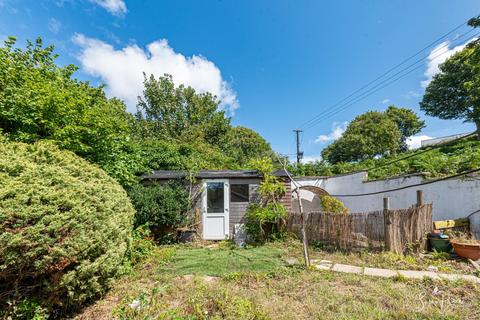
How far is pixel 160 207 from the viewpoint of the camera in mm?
6945

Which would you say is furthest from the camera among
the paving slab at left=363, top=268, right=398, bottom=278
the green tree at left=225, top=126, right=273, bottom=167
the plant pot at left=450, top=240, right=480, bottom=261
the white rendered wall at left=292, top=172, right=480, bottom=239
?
the green tree at left=225, top=126, right=273, bottom=167

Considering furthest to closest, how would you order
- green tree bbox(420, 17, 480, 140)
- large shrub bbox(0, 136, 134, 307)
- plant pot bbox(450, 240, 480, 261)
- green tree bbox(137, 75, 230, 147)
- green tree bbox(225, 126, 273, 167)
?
1. green tree bbox(225, 126, 273, 167)
2. green tree bbox(137, 75, 230, 147)
3. green tree bbox(420, 17, 480, 140)
4. plant pot bbox(450, 240, 480, 261)
5. large shrub bbox(0, 136, 134, 307)

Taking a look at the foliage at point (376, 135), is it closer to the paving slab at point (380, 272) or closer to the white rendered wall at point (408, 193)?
the white rendered wall at point (408, 193)

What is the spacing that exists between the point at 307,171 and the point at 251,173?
26.5 feet

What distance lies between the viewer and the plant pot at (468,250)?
5.12 meters

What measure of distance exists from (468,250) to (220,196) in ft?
22.3

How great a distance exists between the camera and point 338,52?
9414 millimetres

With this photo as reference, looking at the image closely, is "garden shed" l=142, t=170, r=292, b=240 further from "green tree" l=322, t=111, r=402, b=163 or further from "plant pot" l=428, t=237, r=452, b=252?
"green tree" l=322, t=111, r=402, b=163

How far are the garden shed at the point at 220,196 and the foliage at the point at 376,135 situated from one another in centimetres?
1837

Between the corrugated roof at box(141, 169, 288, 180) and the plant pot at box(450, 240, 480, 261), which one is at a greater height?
the corrugated roof at box(141, 169, 288, 180)

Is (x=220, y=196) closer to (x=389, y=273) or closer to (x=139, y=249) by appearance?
(x=139, y=249)

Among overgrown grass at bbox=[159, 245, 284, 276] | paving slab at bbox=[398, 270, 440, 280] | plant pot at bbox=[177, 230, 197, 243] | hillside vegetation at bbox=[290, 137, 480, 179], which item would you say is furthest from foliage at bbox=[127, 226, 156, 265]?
hillside vegetation at bbox=[290, 137, 480, 179]

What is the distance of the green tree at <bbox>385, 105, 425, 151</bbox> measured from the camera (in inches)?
962

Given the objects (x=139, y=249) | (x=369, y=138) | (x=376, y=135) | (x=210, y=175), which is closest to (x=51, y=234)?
(x=139, y=249)
